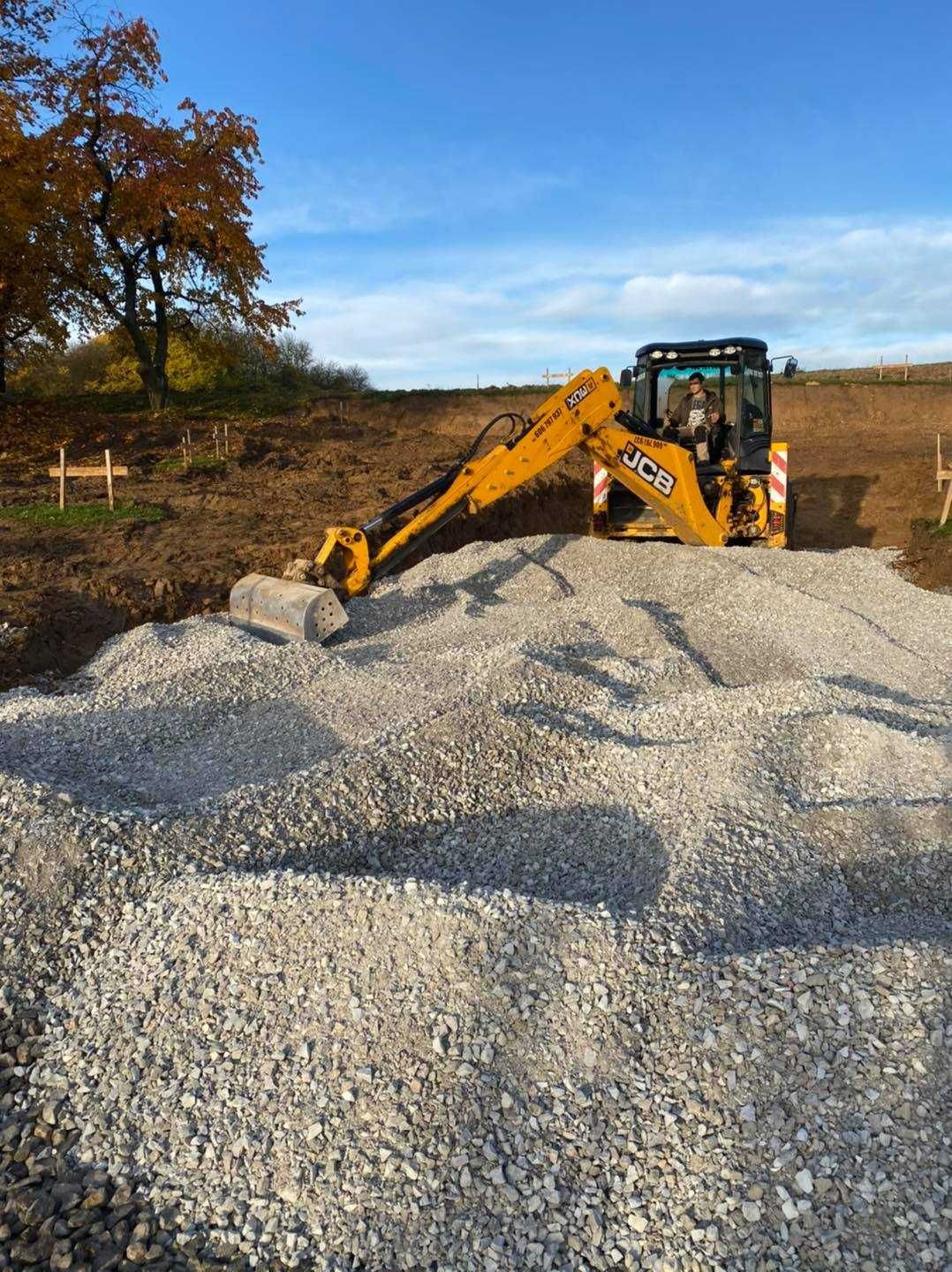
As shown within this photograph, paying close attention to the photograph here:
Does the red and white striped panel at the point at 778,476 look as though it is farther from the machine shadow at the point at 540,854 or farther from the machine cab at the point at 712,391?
the machine shadow at the point at 540,854

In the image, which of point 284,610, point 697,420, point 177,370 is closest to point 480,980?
point 284,610

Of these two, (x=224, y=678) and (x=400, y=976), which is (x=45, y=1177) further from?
(x=224, y=678)

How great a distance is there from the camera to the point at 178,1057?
136 inches

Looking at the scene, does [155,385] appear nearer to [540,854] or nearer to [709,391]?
[709,391]

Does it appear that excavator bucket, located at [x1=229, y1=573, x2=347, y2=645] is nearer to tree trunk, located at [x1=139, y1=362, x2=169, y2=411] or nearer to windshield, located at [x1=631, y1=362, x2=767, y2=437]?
windshield, located at [x1=631, y1=362, x2=767, y2=437]

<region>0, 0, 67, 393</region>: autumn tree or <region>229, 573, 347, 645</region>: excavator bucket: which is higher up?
<region>0, 0, 67, 393</region>: autumn tree

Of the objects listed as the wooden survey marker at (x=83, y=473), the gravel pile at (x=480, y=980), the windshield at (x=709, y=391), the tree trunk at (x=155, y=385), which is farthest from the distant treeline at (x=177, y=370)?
the gravel pile at (x=480, y=980)

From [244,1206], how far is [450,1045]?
853mm

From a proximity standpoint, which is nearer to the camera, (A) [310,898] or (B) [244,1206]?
(B) [244,1206]

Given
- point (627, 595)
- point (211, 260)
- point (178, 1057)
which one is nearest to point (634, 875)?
point (178, 1057)

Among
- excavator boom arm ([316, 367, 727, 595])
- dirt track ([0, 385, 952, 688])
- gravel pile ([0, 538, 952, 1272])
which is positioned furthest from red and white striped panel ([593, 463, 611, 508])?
gravel pile ([0, 538, 952, 1272])

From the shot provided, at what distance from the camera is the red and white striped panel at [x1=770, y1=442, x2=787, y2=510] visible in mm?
10734

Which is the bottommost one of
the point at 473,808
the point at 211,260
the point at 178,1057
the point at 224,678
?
the point at 178,1057

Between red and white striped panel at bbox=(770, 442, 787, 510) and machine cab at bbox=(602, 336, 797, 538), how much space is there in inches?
9.2
